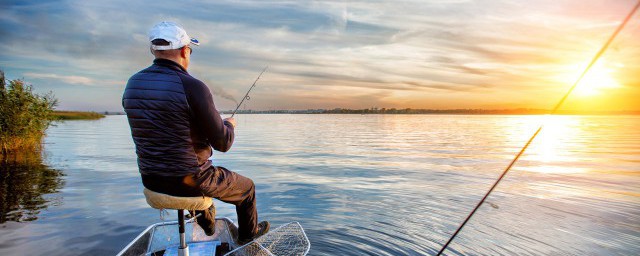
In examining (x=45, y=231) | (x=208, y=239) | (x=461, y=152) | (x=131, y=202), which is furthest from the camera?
(x=461, y=152)

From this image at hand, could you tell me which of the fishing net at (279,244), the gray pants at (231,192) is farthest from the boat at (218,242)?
the gray pants at (231,192)

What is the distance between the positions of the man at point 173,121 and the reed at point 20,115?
21283mm

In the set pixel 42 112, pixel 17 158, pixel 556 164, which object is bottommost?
pixel 556 164

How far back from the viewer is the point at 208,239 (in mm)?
6309

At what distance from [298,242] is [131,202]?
264 inches

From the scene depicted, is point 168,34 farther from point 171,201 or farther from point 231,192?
point 231,192

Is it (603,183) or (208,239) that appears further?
(603,183)

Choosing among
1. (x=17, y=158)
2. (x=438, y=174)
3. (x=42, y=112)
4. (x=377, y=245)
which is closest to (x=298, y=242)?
(x=377, y=245)

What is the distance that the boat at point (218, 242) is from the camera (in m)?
5.64

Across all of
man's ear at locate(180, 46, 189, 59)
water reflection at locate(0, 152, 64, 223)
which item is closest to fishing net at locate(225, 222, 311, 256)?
man's ear at locate(180, 46, 189, 59)

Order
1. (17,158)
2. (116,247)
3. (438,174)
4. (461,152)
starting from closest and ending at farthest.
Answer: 1. (116,247)
2. (438,174)
3. (17,158)
4. (461,152)

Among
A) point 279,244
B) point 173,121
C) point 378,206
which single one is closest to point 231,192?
point 173,121

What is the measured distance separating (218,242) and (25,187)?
10.2 metres

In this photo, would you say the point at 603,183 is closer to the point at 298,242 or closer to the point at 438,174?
the point at 438,174
